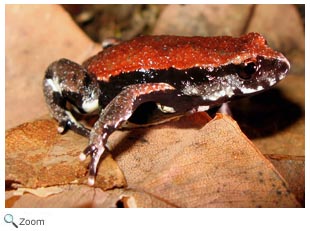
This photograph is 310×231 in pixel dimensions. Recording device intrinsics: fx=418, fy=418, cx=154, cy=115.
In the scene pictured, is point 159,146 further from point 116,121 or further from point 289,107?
point 289,107

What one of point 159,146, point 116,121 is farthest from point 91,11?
point 159,146

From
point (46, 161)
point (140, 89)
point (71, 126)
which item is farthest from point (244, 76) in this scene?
point (46, 161)

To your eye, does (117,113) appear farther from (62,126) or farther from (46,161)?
(46,161)

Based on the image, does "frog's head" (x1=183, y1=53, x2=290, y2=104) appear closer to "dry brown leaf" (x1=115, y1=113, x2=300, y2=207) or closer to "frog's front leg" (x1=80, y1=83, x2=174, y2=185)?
"frog's front leg" (x1=80, y1=83, x2=174, y2=185)

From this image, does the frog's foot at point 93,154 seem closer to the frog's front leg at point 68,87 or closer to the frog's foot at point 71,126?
the frog's foot at point 71,126

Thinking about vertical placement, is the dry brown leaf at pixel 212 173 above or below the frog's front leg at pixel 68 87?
below
